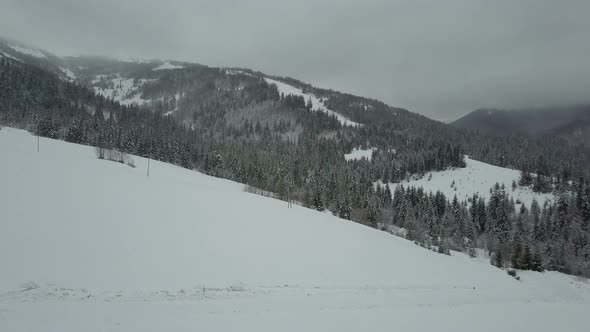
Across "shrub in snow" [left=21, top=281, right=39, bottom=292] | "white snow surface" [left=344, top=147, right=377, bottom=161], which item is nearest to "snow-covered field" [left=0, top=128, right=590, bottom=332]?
"shrub in snow" [left=21, top=281, right=39, bottom=292]

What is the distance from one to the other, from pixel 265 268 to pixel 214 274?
12.5ft

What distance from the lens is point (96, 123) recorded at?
114 metres

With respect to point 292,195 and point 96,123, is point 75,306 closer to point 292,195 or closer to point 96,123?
point 292,195

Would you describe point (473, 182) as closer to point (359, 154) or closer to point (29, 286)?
point (359, 154)

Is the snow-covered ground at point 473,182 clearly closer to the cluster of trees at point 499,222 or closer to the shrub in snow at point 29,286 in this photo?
the cluster of trees at point 499,222

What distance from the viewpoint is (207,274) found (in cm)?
1727

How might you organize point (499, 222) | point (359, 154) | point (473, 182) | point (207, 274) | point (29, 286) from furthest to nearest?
1. point (359, 154)
2. point (473, 182)
3. point (499, 222)
4. point (207, 274)
5. point (29, 286)

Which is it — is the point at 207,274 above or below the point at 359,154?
below

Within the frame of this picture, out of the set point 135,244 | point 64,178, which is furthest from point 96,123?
point 135,244

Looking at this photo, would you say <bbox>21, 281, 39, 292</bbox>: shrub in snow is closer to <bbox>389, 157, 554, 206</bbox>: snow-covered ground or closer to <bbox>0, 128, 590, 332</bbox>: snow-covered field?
<bbox>0, 128, 590, 332</bbox>: snow-covered field

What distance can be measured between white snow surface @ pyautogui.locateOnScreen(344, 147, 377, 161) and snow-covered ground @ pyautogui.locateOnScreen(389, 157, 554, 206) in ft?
109

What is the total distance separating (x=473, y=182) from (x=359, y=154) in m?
63.2

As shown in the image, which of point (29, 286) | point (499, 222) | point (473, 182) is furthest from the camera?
point (473, 182)

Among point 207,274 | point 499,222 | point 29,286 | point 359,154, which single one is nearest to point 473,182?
point 499,222
